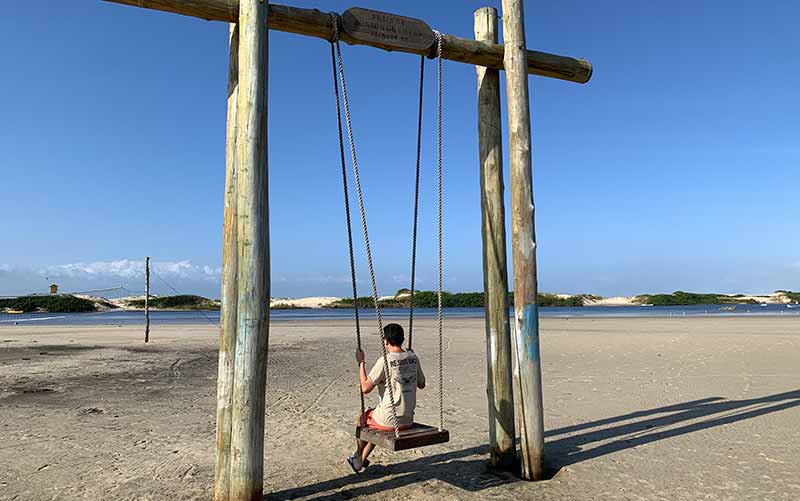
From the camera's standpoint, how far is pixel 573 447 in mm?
6629

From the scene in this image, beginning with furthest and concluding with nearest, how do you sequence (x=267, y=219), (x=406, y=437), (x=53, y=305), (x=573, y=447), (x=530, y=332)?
(x=53, y=305)
(x=573, y=447)
(x=530, y=332)
(x=406, y=437)
(x=267, y=219)

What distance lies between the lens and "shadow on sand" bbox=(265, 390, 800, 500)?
17.5 ft

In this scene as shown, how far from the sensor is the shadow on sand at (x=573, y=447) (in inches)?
210

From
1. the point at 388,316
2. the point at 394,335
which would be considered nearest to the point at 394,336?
the point at 394,335

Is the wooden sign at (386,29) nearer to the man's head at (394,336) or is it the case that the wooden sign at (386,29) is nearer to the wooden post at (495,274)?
the wooden post at (495,274)

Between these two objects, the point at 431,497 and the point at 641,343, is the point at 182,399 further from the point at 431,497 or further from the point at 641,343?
the point at 641,343

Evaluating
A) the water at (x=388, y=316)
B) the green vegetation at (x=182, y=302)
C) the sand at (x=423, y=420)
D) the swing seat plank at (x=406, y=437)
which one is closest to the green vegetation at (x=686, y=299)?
the water at (x=388, y=316)

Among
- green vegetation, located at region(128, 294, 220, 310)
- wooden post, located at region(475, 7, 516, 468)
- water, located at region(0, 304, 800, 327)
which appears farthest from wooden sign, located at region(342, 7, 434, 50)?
green vegetation, located at region(128, 294, 220, 310)

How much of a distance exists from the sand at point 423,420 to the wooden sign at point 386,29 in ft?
13.4

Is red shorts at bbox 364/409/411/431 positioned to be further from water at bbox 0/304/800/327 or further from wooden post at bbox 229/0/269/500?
water at bbox 0/304/800/327

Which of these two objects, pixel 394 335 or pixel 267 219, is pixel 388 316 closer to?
pixel 394 335

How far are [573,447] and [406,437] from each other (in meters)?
2.84

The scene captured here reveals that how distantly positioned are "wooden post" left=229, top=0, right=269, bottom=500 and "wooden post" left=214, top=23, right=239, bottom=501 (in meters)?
0.07

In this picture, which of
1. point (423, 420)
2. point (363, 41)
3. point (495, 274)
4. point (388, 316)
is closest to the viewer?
point (363, 41)
